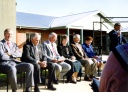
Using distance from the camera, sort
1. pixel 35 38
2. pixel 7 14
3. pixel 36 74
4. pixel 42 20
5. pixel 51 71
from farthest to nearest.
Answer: pixel 42 20
pixel 7 14
pixel 51 71
pixel 35 38
pixel 36 74

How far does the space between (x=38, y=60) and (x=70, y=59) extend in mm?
1622

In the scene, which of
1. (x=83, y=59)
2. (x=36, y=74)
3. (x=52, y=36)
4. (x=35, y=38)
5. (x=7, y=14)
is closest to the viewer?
(x=36, y=74)

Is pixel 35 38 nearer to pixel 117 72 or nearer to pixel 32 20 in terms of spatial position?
pixel 117 72

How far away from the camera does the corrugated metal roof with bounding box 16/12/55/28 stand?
76.5 ft

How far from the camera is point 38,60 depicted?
6102mm

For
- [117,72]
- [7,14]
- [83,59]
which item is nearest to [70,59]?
[83,59]

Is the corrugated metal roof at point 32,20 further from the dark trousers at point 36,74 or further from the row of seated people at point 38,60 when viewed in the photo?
the dark trousers at point 36,74

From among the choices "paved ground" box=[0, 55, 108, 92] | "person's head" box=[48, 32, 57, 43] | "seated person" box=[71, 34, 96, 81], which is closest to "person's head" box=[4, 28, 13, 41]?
"paved ground" box=[0, 55, 108, 92]

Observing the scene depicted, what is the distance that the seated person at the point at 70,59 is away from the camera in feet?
24.1

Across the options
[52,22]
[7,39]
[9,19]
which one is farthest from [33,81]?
[52,22]

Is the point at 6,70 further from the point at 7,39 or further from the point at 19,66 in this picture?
the point at 7,39

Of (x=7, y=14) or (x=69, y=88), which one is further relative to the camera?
(x=7, y=14)

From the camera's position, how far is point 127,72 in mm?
713

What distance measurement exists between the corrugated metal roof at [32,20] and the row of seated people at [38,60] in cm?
1507
